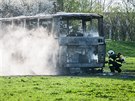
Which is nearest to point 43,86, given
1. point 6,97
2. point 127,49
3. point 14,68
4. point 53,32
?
point 6,97

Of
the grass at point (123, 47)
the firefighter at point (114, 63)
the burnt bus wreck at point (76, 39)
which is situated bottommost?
the grass at point (123, 47)

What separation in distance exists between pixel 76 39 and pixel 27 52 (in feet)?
11.8

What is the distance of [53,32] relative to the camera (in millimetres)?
27625

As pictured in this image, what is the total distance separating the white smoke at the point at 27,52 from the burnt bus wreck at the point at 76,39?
47 centimetres

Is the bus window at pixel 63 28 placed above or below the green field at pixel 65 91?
above

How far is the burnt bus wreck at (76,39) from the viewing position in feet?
89.6

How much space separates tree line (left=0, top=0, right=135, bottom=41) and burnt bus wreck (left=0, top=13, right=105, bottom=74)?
37.3m

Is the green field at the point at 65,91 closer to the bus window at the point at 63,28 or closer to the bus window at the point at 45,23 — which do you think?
the bus window at the point at 63,28

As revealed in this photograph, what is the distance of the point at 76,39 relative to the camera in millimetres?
27328

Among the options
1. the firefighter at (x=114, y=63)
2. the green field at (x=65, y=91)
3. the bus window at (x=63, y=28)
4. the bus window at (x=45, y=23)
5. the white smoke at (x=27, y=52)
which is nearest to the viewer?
the green field at (x=65, y=91)

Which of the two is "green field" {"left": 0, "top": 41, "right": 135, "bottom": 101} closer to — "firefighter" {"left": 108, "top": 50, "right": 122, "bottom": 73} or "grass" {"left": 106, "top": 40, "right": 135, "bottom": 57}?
"firefighter" {"left": 108, "top": 50, "right": 122, "bottom": 73}

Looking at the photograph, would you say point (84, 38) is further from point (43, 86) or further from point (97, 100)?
point (97, 100)

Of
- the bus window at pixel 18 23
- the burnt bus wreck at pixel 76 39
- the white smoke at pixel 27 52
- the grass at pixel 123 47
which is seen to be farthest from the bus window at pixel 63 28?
the grass at pixel 123 47

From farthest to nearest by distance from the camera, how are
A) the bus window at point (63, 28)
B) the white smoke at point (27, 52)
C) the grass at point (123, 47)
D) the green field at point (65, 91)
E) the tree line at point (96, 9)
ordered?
the tree line at point (96, 9)
the grass at point (123, 47)
the white smoke at point (27, 52)
the bus window at point (63, 28)
the green field at point (65, 91)
